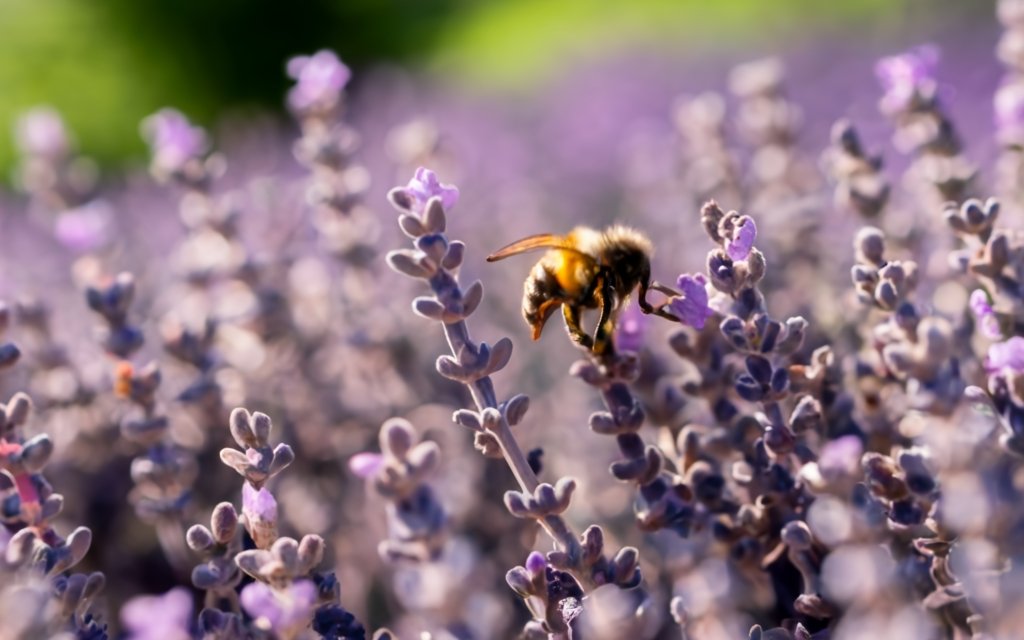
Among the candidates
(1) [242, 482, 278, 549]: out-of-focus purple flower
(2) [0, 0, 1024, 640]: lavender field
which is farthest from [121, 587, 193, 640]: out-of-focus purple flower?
(1) [242, 482, 278, 549]: out-of-focus purple flower

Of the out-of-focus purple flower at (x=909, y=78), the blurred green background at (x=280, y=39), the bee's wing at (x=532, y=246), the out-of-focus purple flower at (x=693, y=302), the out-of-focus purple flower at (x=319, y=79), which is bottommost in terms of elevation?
the out-of-focus purple flower at (x=693, y=302)

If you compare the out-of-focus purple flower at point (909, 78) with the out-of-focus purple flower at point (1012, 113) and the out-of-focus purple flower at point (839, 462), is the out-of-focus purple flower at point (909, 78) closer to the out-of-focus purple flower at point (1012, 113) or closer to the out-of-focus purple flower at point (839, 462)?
the out-of-focus purple flower at point (1012, 113)

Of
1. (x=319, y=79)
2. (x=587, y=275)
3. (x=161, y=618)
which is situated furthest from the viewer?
(x=319, y=79)

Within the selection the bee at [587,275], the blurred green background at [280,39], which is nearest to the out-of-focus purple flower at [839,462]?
the bee at [587,275]

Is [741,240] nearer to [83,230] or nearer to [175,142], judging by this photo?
[175,142]

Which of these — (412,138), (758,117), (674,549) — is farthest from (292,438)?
(758,117)

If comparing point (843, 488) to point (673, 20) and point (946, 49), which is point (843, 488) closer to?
point (946, 49)

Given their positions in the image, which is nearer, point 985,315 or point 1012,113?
point 985,315

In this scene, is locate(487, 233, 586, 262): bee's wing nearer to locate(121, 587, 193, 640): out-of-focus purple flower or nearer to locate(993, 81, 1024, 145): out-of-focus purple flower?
locate(121, 587, 193, 640): out-of-focus purple flower

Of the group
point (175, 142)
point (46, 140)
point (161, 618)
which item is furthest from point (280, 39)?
point (161, 618)
